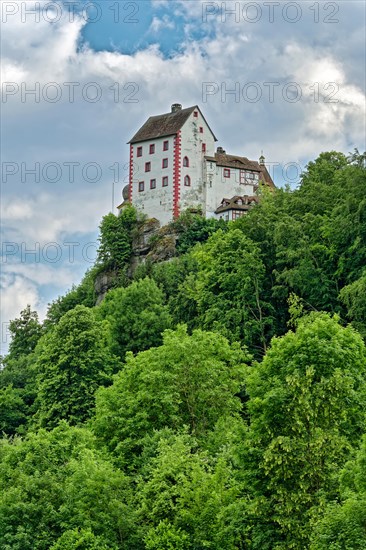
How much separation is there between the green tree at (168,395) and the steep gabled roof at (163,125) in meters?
56.5

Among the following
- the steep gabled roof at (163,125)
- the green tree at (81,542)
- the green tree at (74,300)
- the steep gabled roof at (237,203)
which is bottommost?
the green tree at (81,542)

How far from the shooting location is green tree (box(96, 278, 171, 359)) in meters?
79.6

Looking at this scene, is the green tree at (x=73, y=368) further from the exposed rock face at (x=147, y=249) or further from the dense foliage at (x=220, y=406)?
the exposed rock face at (x=147, y=249)

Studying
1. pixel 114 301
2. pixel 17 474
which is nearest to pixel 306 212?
pixel 114 301

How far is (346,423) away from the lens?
41.5m

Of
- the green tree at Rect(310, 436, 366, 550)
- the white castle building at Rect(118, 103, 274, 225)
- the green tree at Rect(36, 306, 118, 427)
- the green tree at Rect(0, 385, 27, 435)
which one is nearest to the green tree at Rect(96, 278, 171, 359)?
the green tree at Rect(36, 306, 118, 427)

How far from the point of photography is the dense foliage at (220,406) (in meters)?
39.2

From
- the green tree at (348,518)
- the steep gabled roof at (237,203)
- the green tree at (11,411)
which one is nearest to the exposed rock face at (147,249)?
the steep gabled roof at (237,203)

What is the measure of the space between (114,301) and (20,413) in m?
11.3

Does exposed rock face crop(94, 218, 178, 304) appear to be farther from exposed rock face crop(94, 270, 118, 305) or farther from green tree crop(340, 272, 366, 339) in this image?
green tree crop(340, 272, 366, 339)

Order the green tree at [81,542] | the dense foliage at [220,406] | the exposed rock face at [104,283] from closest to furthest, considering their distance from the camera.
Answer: the dense foliage at [220,406], the green tree at [81,542], the exposed rock face at [104,283]

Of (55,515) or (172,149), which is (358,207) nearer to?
(55,515)

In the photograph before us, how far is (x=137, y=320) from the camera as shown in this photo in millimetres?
Answer: 80625

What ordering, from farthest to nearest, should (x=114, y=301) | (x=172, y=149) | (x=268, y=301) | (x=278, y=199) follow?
(x=172, y=149) < (x=114, y=301) < (x=278, y=199) < (x=268, y=301)
